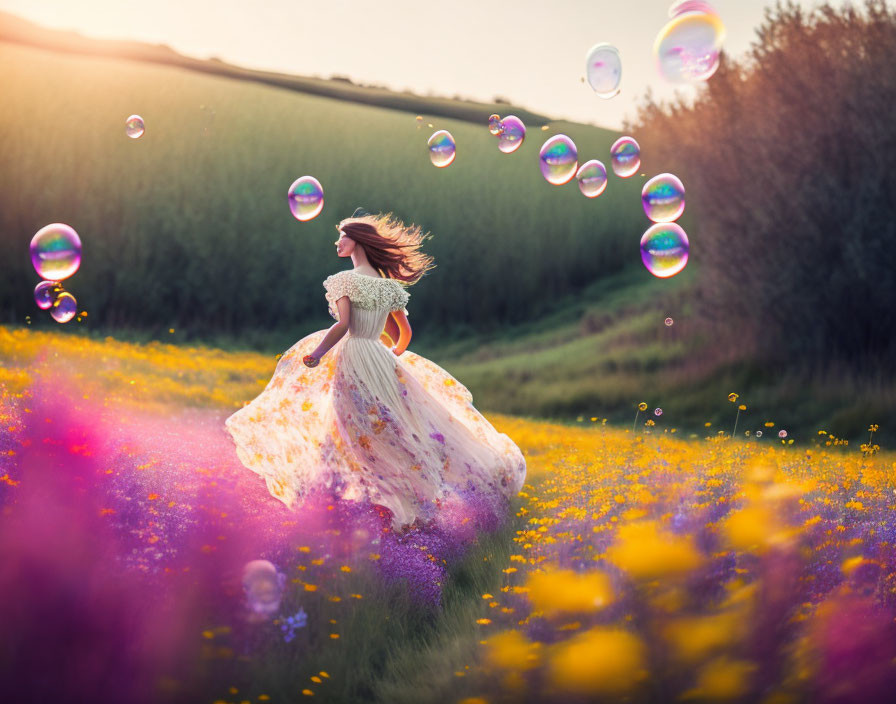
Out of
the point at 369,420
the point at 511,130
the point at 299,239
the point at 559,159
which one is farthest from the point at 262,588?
the point at 299,239

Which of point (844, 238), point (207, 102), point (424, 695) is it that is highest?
point (207, 102)

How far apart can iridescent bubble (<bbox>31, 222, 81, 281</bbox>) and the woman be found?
8.02ft

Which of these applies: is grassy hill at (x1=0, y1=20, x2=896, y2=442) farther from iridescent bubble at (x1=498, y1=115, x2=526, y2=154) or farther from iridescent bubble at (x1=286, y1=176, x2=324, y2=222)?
iridescent bubble at (x1=286, y1=176, x2=324, y2=222)

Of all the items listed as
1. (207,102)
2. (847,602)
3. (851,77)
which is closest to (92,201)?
(207,102)

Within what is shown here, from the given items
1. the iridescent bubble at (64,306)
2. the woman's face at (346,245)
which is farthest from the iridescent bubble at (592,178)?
the iridescent bubble at (64,306)

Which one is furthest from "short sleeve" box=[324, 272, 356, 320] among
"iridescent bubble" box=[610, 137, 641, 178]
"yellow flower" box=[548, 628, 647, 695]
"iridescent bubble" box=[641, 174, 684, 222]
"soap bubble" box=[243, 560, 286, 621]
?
"iridescent bubble" box=[610, 137, 641, 178]

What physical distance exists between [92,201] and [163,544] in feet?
53.3

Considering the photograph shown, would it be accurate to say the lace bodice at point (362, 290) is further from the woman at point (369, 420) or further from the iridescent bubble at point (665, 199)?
the iridescent bubble at point (665, 199)

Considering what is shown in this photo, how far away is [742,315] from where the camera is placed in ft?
41.8

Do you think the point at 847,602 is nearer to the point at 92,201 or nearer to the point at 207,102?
the point at 92,201

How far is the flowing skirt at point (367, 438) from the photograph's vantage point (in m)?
6.02

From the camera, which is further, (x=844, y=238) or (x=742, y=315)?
(x=742, y=315)

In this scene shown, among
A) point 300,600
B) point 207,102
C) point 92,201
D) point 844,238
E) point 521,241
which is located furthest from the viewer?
point 207,102

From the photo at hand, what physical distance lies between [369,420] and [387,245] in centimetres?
135
